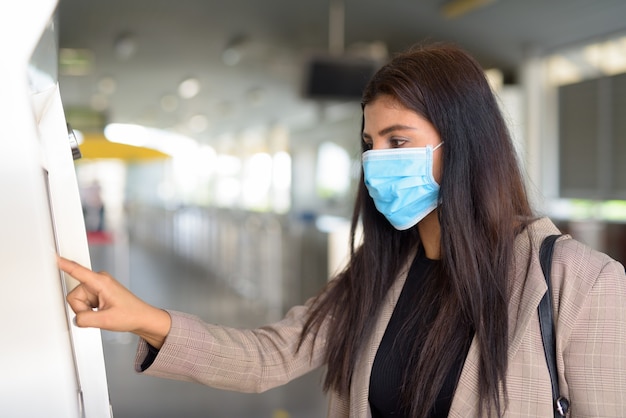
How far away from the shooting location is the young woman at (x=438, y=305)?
1.09 m

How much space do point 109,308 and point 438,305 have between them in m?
0.61

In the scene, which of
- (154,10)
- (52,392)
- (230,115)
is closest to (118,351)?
(154,10)

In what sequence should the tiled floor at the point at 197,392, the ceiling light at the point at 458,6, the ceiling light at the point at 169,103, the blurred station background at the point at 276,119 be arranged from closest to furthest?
the tiled floor at the point at 197,392 → the ceiling light at the point at 458,6 → the blurred station background at the point at 276,119 → the ceiling light at the point at 169,103

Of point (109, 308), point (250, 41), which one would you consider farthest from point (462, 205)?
point (250, 41)

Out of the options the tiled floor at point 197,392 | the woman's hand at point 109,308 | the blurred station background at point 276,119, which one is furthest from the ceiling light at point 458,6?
the woman's hand at point 109,308

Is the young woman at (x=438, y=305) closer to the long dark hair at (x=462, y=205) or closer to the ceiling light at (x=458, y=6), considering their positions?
the long dark hair at (x=462, y=205)

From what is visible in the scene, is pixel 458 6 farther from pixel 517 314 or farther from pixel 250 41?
pixel 517 314

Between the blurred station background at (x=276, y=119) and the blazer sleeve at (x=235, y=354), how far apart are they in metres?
2.68

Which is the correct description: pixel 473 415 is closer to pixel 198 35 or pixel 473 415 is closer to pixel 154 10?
pixel 154 10

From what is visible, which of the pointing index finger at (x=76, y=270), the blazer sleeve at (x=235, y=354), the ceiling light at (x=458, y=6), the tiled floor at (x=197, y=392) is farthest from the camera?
the ceiling light at (x=458, y=6)

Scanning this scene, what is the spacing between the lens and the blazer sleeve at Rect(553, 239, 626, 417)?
1070 mm

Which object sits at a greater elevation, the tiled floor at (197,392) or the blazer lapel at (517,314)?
the blazer lapel at (517,314)

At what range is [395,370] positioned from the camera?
128 cm

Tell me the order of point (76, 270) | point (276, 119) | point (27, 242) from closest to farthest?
1. point (27, 242)
2. point (76, 270)
3. point (276, 119)
